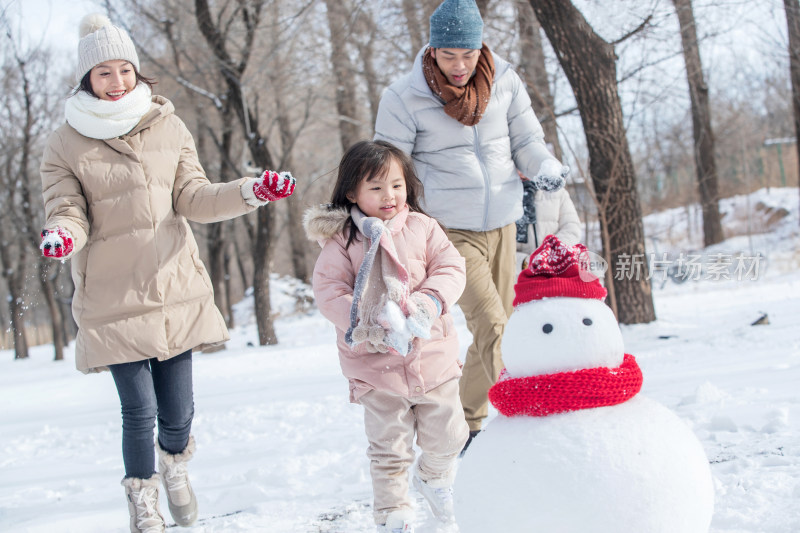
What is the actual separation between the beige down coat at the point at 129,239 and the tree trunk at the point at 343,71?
23.2 feet

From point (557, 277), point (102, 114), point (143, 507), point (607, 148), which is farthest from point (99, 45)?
point (607, 148)

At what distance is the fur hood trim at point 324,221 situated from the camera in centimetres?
245

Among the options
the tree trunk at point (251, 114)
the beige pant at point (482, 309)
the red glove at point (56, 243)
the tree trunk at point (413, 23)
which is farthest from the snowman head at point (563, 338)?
the tree trunk at point (251, 114)

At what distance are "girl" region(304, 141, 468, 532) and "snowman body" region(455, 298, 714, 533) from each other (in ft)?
2.02

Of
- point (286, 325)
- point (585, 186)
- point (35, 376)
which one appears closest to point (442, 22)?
point (585, 186)

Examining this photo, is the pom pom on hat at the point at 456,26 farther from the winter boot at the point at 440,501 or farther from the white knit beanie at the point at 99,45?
the winter boot at the point at 440,501

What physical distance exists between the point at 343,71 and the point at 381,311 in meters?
12.4

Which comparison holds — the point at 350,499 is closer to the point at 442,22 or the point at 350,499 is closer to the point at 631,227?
the point at 442,22

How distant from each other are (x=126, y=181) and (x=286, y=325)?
42.0 feet

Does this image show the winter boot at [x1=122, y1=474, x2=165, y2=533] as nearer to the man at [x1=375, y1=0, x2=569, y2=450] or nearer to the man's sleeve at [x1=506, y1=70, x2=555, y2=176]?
the man at [x1=375, y1=0, x2=569, y2=450]

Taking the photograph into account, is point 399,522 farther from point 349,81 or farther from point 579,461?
point 349,81

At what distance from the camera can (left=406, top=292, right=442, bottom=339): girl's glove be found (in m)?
2.09

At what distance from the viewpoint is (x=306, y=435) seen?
13.8 feet

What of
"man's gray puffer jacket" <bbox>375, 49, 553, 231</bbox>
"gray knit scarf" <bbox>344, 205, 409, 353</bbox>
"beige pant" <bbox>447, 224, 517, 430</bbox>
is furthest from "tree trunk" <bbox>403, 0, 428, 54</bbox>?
"gray knit scarf" <bbox>344, 205, 409, 353</bbox>
